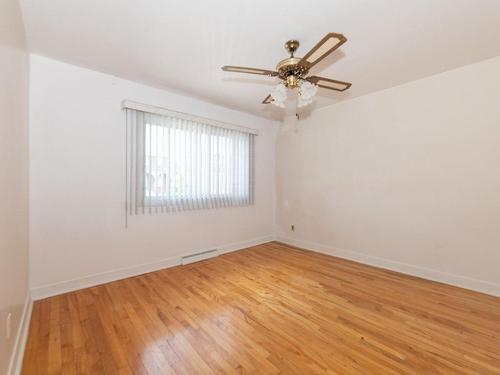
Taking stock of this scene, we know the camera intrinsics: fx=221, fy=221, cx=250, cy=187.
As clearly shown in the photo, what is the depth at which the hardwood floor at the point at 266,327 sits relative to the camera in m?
1.41

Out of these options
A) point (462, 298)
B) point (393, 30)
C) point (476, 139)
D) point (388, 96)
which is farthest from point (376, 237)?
point (393, 30)

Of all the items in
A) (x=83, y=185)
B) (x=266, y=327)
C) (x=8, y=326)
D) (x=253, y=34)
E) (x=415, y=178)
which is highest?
(x=253, y=34)

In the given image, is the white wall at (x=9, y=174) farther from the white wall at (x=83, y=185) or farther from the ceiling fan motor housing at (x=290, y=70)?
the ceiling fan motor housing at (x=290, y=70)

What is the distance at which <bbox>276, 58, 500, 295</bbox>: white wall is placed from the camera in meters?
2.35

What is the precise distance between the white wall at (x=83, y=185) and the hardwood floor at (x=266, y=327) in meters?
0.28

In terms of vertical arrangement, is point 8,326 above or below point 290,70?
below

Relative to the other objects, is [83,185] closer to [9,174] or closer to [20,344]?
[9,174]

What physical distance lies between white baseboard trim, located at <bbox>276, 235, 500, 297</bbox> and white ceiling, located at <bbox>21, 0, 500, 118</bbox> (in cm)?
236

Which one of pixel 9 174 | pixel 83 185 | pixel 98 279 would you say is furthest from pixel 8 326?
pixel 83 185

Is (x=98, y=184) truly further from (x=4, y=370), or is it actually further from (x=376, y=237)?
(x=376, y=237)

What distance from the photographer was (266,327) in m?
1.78

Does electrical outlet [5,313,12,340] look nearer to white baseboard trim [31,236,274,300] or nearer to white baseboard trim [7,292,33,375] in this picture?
white baseboard trim [7,292,33,375]

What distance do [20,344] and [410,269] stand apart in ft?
12.6

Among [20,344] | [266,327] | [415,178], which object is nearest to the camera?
[20,344]
